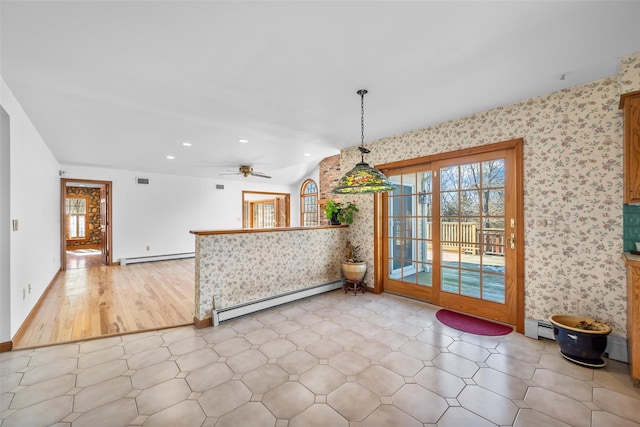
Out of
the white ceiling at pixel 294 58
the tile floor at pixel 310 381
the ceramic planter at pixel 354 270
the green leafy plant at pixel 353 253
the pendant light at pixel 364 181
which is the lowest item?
the tile floor at pixel 310 381

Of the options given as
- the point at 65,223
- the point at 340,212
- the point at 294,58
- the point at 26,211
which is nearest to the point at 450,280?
the point at 340,212

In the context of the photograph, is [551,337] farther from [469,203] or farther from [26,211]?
[26,211]

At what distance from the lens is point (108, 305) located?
384cm

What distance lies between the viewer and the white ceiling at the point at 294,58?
169 centimetres

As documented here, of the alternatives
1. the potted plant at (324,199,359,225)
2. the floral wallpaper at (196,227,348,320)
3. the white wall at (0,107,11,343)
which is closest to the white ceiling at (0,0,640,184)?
the white wall at (0,107,11,343)

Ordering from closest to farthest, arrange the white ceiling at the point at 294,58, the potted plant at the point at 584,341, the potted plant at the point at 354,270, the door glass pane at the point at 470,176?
the white ceiling at the point at 294,58
the potted plant at the point at 584,341
the door glass pane at the point at 470,176
the potted plant at the point at 354,270

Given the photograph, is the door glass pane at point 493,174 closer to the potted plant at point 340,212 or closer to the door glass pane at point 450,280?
the door glass pane at point 450,280

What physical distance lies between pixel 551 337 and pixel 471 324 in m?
0.72

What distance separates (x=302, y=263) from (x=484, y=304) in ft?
8.15

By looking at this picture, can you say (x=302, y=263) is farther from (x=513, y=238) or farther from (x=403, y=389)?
(x=513, y=238)

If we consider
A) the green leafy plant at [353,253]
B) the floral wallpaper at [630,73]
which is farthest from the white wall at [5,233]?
the floral wallpaper at [630,73]

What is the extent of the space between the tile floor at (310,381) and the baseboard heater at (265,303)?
0.66 feet

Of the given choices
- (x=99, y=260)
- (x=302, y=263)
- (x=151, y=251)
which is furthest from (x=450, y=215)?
(x=99, y=260)

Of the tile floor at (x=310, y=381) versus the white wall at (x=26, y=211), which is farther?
the white wall at (x=26, y=211)
